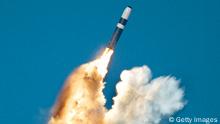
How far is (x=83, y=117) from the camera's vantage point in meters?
16.7

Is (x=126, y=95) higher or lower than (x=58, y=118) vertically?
higher

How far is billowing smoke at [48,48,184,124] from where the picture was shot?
1686 cm

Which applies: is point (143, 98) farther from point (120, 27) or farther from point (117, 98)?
point (120, 27)

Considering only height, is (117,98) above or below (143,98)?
below

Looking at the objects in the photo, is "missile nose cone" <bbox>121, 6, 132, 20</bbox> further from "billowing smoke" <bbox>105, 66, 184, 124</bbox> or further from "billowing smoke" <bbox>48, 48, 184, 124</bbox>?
"billowing smoke" <bbox>105, 66, 184, 124</bbox>

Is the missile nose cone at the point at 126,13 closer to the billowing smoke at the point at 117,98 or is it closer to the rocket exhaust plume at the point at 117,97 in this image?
the rocket exhaust plume at the point at 117,97

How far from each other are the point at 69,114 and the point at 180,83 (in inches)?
145

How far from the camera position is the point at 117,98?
58.0 ft

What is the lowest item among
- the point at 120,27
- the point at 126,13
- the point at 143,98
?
the point at 143,98

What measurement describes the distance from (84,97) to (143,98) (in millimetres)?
2026

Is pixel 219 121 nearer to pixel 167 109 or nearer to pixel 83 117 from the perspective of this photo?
pixel 167 109

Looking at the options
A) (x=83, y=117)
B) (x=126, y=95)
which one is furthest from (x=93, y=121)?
(x=126, y=95)

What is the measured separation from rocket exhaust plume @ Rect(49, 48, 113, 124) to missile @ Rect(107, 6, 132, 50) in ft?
0.67

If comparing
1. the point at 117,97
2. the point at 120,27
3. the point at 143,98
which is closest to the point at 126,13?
the point at 120,27
